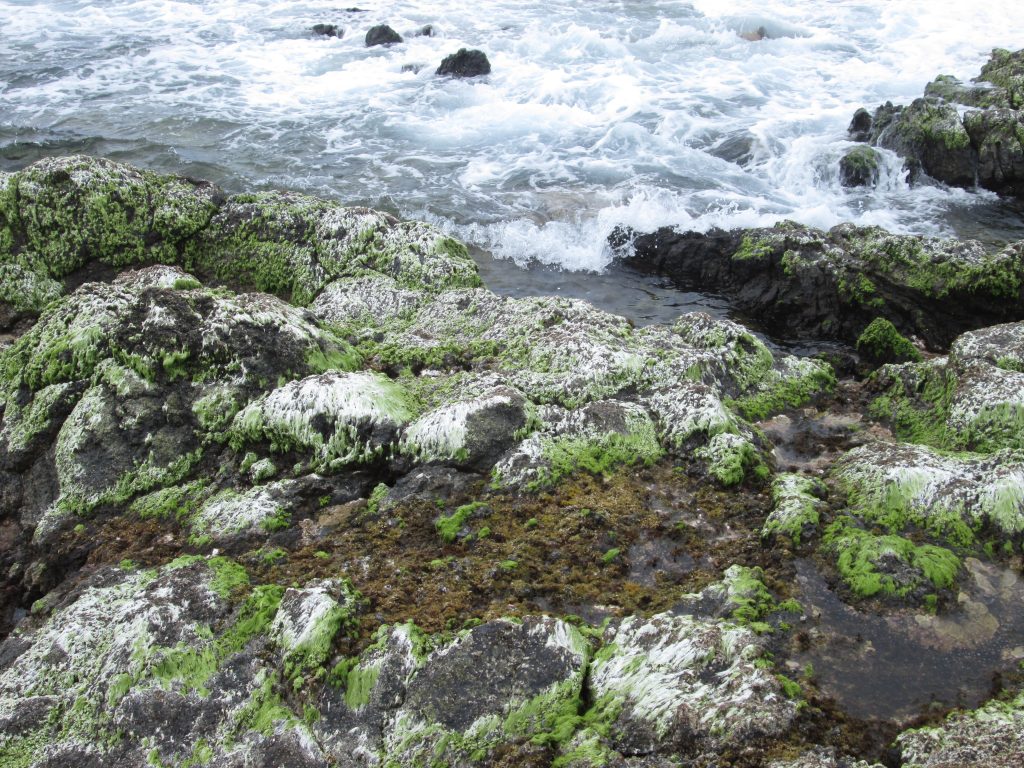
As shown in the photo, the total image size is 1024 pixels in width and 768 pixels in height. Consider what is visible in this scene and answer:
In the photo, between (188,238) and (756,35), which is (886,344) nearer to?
(188,238)

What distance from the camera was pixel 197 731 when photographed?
562cm

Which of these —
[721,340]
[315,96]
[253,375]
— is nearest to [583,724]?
[253,375]

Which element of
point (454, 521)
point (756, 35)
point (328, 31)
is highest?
point (328, 31)

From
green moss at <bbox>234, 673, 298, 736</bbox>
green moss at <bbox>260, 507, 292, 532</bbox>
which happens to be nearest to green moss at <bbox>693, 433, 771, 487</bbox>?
green moss at <bbox>260, 507, 292, 532</bbox>

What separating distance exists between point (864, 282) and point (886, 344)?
2.09m

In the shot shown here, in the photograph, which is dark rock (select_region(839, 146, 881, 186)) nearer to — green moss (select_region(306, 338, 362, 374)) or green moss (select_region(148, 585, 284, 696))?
green moss (select_region(306, 338, 362, 374))

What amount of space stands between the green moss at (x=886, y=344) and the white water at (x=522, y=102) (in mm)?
6829

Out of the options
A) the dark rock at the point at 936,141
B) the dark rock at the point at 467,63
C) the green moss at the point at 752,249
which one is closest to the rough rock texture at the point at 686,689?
the green moss at the point at 752,249

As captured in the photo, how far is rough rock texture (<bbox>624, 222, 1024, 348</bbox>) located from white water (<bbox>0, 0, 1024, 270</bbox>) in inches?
141

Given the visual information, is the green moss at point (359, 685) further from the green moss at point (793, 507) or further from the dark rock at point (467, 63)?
the dark rock at point (467, 63)

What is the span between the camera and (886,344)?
40.4 ft

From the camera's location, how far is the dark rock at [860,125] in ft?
78.7

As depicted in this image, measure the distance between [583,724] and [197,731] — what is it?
281 centimetres

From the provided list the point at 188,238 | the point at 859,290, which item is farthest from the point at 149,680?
the point at 859,290
